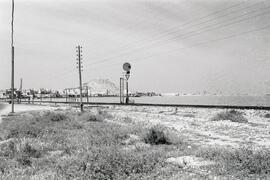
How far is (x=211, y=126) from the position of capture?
15.9m

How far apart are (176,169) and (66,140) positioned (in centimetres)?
599

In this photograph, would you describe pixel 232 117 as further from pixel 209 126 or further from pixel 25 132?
pixel 25 132

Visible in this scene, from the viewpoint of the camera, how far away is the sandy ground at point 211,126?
35.5ft

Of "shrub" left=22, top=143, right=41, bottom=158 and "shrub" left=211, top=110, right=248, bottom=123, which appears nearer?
"shrub" left=22, top=143, right=41, bottom=158

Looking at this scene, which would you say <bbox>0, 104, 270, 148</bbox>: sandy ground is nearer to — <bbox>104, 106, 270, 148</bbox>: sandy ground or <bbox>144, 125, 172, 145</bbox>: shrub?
<bbox>104, 106, 270, 148</bbox>: sandy ground

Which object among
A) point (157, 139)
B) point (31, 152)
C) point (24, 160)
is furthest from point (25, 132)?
point (157, 139)

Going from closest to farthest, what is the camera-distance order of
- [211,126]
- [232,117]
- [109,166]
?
[109,166] < [211,126] < [232,117]

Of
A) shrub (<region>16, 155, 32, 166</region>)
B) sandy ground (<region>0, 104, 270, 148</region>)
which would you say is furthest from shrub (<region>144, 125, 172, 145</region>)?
shrub (<region>16, 155, 32, 166</region>)

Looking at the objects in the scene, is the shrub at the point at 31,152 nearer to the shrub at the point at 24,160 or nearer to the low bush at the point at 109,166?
the shrub at the point at 24,160

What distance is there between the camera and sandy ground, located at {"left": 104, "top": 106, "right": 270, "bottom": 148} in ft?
35.5

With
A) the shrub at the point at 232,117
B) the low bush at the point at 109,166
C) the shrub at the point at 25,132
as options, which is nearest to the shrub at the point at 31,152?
the low bush at the point at 109,166

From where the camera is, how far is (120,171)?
230 inches

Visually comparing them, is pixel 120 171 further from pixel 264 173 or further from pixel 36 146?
pixel 36 146

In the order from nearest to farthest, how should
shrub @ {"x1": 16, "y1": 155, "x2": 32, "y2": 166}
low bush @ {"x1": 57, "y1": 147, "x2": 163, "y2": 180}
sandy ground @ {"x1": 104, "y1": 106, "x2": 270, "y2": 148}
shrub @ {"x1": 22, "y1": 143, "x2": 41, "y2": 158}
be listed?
1. low bush @ {"x1": 57, "y1": 147, "x2": 163, "y2": 180}
2. shrub @ {"x1": 16, "y1": 155, "x2": 32, "y2": 166}
3. shrub @ {"x1": 22, "y1": 143, "x2": 41, "y2": 158}
4. sandy ground @ {"x1": 104, "y1": 106, "x2": 270, "y2": 148}
